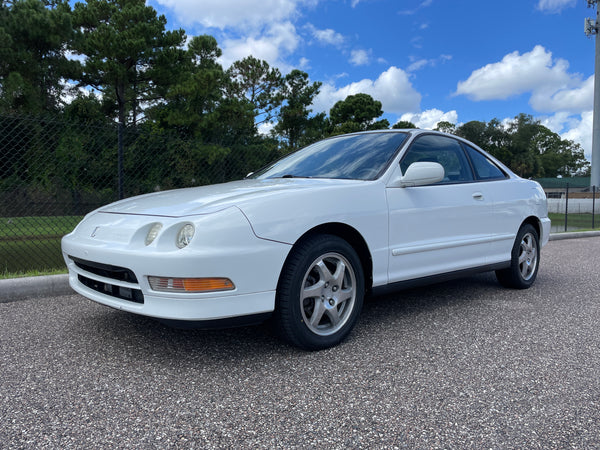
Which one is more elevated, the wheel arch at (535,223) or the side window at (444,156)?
the side window at (444,156)

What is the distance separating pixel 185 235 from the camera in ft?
8.39

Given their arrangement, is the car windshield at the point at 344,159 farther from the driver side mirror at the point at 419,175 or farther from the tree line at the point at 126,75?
the tree line at the point at 126,75

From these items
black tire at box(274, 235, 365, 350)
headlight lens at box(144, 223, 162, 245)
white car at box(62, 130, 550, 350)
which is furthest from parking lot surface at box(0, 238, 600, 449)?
headlight lens at box(144, 223, 162, 245)

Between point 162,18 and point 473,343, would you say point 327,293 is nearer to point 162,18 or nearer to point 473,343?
point 473,343

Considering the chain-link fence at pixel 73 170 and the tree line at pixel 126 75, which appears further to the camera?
the tree line at pixel 126 75

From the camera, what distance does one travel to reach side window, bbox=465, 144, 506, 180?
4.37 metres

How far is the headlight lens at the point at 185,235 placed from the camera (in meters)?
2.52

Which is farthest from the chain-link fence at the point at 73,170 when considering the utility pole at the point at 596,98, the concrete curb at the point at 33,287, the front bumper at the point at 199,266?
the utility pole at the point at 596,98

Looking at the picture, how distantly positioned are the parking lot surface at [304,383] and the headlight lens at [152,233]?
2.35ft

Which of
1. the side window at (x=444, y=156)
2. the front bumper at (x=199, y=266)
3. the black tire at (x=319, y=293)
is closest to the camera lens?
the front bumper at (x=199, y=266)

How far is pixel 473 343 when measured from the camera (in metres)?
3.11

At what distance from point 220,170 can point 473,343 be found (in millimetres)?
4669

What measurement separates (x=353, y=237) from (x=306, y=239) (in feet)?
1.47

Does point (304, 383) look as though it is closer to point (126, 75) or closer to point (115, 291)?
point (115, 291)
